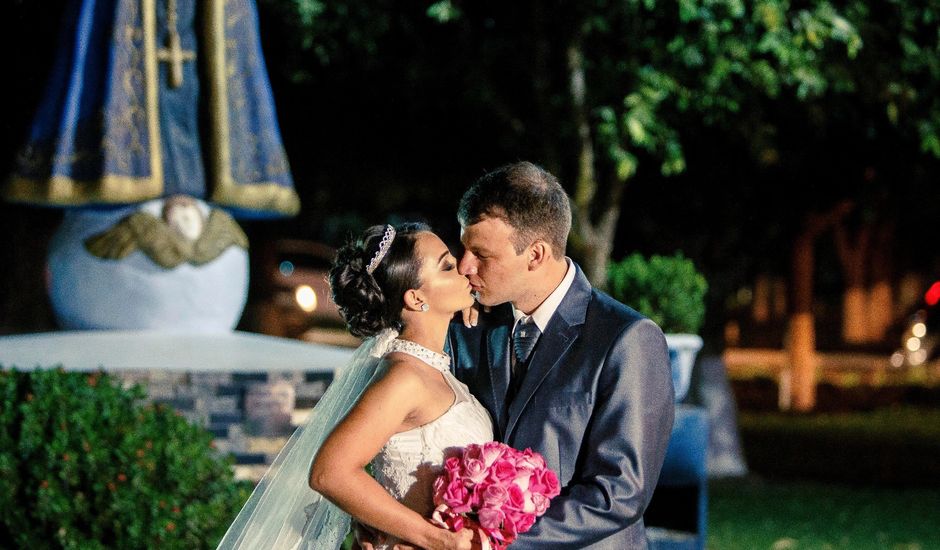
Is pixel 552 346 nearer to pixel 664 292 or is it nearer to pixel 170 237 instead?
pixel 170 237

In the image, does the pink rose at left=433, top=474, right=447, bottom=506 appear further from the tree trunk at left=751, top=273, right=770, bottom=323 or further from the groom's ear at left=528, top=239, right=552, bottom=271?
the tree trunk at left=751, top=273, right=770, bottom=323

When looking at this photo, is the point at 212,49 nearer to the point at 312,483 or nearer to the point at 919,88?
the point at 312,483

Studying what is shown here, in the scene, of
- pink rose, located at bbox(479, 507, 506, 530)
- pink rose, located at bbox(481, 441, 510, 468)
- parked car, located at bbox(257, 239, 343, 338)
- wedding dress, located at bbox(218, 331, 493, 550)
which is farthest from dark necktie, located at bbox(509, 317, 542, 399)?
parked car, located at bbox(257, 239, 343, 338)

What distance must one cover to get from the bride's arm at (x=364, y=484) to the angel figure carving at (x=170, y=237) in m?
4.69

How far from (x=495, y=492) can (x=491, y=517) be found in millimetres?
71

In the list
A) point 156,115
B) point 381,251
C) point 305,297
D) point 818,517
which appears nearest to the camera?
point 381,251

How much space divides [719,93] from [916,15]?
2.06 metres

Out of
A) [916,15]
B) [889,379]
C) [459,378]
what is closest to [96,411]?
[459,378]

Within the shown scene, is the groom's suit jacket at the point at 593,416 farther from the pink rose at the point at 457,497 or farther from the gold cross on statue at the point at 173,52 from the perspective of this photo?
the gold cross on statue at the point at 173,52

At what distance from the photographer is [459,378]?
4.10 metres

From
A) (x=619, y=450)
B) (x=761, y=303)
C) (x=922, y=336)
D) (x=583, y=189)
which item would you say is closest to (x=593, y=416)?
(x=619, y=450)

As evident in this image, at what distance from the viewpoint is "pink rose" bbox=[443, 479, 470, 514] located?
3377 millimetres

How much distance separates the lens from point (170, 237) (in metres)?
7.91

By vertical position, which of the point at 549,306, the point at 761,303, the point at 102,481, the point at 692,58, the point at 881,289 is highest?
the point at 692,58
